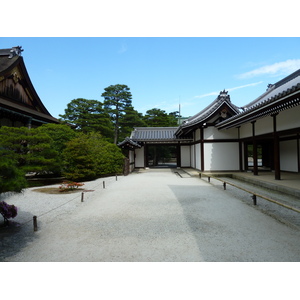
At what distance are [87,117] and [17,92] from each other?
41.4 feet

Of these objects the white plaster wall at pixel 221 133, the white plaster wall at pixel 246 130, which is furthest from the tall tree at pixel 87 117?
the white plaster wall at pixel 246 130

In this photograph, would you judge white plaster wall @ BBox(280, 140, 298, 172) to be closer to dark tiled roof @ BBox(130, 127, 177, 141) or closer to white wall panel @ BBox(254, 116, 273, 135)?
white wall panel @ BBox(254, 116, 273, 135)

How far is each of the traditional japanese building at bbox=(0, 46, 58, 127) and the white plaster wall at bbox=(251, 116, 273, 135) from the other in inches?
553

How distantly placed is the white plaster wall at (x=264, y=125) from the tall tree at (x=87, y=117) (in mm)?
18627

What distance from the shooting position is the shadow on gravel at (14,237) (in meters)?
3.60

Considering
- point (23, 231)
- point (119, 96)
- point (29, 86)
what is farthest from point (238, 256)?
point (119, 96)

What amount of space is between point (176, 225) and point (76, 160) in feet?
30.9

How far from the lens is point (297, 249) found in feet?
11.3

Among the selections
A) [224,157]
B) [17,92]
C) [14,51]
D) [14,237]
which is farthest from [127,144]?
[14,237]

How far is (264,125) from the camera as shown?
36.3 feet

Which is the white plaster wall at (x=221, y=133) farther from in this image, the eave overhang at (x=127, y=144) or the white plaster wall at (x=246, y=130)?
the eave overhang at (x=127, y=144)

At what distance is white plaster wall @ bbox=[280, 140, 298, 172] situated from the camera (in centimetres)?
1298
